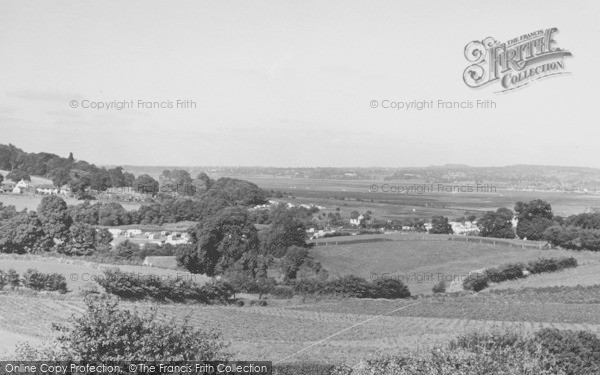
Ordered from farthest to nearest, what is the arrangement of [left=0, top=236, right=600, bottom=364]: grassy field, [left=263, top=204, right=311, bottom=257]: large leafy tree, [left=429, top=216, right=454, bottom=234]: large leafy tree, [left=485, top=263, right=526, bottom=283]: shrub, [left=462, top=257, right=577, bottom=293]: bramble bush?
[left=429, top=216, right=454, bottom=234]: large leafy tree → [left=263, top=204, right=311, bottom=257]: large leafy tree → [left=485, top=263, right=526, bottom=283]: shrub → [left=462, top=257, right=577, bottom=293]: bramble bush → [left=0, top=236, right=600, bottom=364]: grassy field

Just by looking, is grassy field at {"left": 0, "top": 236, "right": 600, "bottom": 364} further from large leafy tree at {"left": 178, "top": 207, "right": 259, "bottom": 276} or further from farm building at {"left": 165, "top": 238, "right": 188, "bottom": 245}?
farm building at {"left": 165, "top": 238, "right": 188, "bottom": 245}

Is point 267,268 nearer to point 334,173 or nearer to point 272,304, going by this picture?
point 272,304

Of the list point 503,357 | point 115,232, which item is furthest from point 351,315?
point 115,232

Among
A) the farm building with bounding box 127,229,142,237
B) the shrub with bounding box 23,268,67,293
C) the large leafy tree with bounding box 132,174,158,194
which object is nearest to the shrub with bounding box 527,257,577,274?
the shrub with bounding box 23,268,67,293

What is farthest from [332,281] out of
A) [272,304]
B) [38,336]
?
[38,336]

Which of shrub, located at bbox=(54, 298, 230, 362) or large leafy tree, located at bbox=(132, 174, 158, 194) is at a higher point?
large leafy tree, located at bbox=(132, 174, 158, 194)

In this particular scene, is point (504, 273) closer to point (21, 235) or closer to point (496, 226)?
point (496, 226)
